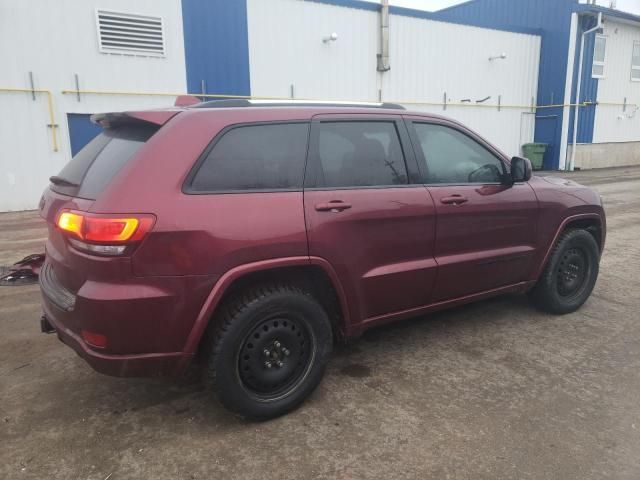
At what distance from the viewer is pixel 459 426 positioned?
2740 millimetres

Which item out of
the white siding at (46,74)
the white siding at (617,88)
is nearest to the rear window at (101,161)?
the white siding at (46,74)

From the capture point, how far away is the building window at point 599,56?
62.5 feet

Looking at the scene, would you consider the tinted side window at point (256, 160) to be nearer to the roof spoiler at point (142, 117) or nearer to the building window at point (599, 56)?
the roof spoiler at point (142, 117)

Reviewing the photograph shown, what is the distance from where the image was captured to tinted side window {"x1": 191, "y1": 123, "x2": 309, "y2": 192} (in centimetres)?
261

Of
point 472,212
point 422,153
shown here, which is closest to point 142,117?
point 422,153

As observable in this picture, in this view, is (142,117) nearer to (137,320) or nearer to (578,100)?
(137,320)

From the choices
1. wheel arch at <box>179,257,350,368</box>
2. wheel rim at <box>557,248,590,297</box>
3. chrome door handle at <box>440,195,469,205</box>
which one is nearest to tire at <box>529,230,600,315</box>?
wheel rim at <box>557,248,590,297</box>

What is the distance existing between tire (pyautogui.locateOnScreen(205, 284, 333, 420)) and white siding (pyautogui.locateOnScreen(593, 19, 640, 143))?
20.8 metres

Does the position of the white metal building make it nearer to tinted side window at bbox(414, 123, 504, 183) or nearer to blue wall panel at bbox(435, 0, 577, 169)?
blue wall panel at bbox(435, 0, 577, 169)

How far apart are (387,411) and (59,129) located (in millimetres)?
10571

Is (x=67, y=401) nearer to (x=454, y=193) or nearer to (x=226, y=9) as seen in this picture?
(x=454, y=193)

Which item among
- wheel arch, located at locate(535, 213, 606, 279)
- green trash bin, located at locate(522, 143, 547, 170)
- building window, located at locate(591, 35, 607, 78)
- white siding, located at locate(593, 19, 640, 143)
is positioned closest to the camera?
wheel arch, located at locate(535, 213, 606, 279)

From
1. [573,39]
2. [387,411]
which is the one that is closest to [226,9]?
[387,411]

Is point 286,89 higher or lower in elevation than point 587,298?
higher
